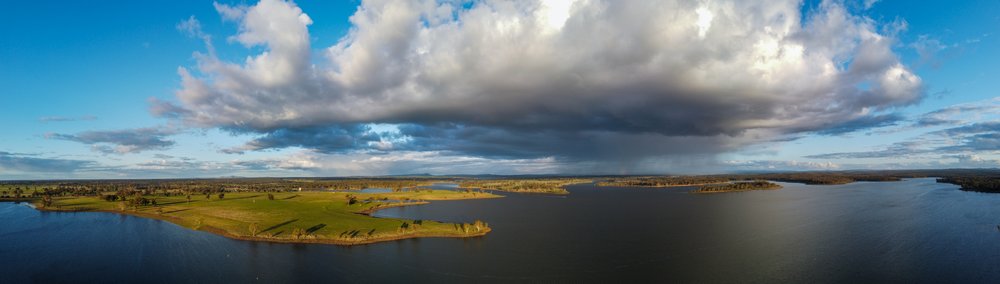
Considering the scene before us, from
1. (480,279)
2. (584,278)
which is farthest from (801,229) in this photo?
(480,279)

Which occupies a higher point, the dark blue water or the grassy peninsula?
the grassy peninsula

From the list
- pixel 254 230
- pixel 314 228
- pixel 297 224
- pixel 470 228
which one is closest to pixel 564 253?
pixel 470 228

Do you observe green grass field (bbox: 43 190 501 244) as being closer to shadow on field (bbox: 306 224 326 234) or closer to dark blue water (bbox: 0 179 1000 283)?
shadow on field (bbox: 306 224 326 234)

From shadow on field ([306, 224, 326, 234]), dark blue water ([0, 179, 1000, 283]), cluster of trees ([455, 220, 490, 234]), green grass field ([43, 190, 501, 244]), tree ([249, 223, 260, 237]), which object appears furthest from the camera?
cluster of trees ([455, 220, 490, 234])

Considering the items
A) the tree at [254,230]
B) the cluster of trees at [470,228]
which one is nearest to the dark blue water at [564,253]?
the cluster of trees at [470,228]

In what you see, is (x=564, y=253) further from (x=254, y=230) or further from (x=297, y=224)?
(x=254, y=230)

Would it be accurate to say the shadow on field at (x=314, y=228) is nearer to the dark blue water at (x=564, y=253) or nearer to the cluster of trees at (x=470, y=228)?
the dark blue water at (x=564, y=253)

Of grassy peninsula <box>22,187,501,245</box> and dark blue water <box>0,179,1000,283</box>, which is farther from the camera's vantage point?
grassy peninsula <box>22,187,501,245</box>

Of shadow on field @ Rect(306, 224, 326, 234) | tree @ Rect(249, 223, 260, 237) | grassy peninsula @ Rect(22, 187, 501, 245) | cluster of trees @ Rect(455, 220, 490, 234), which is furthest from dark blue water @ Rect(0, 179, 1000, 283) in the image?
shadow on field @ Rect(306, 224, 326, 234)

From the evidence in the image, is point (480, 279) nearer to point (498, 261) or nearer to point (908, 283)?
point (498, 261)
